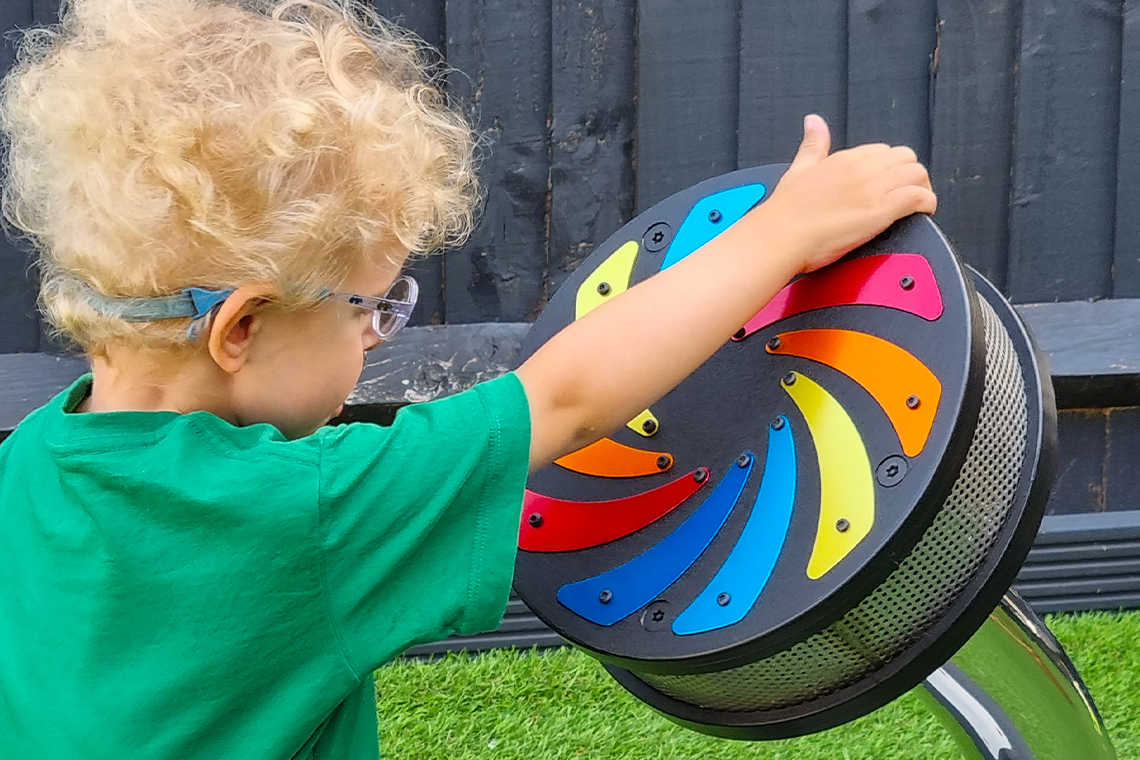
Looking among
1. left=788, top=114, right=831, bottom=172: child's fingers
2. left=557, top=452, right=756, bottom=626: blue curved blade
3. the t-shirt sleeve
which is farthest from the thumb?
the t-shirt sleeve

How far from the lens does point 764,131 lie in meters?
2.77

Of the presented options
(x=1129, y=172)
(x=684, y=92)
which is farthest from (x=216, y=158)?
(x=1129, y=172)

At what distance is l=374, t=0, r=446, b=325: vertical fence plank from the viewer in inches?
104

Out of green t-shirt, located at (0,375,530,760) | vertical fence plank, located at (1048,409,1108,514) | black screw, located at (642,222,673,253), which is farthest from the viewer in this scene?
vertical fence plank, located at (1048,409,1108,514)

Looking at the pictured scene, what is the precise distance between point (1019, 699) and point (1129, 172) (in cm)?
188

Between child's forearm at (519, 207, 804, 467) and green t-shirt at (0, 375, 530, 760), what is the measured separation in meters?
0.05

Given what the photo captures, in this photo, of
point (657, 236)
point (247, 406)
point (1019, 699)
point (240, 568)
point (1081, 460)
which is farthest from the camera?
point (1081, 460)

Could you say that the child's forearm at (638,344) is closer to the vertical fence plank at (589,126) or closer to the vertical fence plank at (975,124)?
the vertical fence plank at (589,126)

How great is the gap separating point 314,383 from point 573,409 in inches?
9.9

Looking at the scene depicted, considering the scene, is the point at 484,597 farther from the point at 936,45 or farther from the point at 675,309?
the point at 936,45

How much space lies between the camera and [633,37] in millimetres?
2709

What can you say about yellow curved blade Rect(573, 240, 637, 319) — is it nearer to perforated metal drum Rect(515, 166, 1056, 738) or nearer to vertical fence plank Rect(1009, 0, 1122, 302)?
perforated metal drum Rect(515, 166, 1056, 738)

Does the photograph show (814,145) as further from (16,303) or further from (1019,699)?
(16,303)

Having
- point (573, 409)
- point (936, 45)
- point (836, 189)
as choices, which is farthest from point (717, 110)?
point (573, 409)
